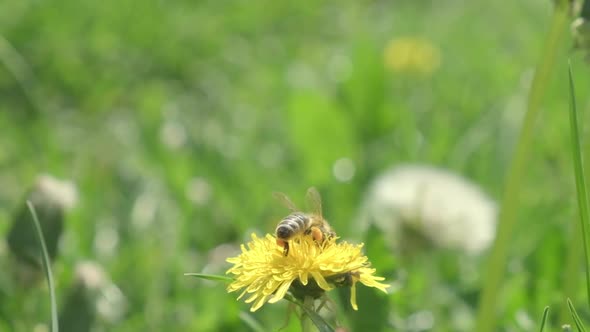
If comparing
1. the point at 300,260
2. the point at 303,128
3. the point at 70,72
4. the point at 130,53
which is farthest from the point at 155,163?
the point at 300,260

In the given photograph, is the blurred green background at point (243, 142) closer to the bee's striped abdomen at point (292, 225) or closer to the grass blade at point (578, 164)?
the bee's striped abdomen at point (292, 225)

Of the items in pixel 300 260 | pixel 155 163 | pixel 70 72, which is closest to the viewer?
pixel 300 260

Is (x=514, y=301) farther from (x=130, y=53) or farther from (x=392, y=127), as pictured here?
(x=130, y=53)

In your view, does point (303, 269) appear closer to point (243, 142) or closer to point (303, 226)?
point (303, 226)

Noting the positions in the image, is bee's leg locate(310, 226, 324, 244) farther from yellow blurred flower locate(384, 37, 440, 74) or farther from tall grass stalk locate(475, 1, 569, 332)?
yellow blurred flower locate(384, 37, 440, 74)

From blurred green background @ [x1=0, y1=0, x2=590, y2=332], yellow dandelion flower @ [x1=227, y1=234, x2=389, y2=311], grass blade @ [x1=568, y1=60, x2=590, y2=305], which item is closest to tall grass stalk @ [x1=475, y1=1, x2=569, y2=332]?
blurred green background @ [x1=0, y1=0, x2=590, y2=332]

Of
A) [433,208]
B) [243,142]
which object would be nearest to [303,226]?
[433,208]
